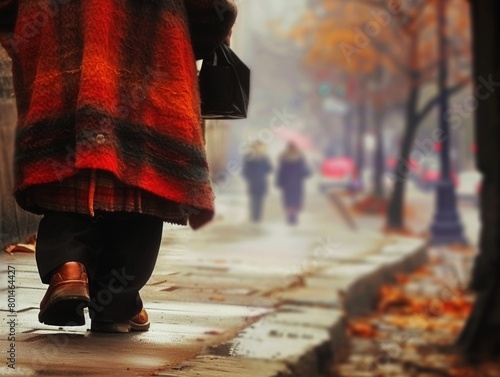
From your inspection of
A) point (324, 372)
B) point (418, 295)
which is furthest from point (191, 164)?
point (418, 295)

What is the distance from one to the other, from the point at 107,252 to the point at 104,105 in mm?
407

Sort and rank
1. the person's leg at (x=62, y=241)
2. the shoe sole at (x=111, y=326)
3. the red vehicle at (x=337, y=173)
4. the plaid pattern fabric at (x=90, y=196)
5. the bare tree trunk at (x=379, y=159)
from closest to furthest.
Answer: the plaid pattern fabric at (x=90, y=196) < the person's leg at (x=62, y=241) < the shoe sole at (x=111, y=326) < the bare tree trunk at (x=379, y=159) < the red vehicle at (x=337, y=173)

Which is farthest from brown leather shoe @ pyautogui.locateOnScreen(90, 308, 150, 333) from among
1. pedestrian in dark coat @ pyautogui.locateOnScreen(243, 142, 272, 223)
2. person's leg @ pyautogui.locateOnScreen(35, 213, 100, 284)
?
pedestrian in dark coat @ pyautogui.locateOnScreen(243, 142, 272, 223)

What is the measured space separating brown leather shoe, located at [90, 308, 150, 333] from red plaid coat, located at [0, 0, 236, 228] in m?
0.27

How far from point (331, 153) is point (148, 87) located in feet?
209

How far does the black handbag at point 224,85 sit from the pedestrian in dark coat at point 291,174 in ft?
74.0

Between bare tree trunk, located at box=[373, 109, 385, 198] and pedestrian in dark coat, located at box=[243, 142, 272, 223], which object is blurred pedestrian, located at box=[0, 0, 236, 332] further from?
bare tree trunk, located at box=[373, 109, 385, 198]

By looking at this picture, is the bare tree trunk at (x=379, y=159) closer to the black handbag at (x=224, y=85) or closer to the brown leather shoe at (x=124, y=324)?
the black handbag at (x=224, y=85)

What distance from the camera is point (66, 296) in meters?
2.63

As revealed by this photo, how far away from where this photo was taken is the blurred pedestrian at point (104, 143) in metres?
2.63

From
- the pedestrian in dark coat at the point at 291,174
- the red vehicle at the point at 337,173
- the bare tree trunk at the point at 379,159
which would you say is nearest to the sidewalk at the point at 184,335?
the pedestrian in dark coat at the point at 291,174

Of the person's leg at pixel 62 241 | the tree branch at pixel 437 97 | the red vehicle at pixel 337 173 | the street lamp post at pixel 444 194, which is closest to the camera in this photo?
the person's leg at pixel 62 241

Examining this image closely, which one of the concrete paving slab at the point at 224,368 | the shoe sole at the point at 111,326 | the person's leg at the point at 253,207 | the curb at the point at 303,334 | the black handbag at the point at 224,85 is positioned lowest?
the person's leg at the point at 253,207

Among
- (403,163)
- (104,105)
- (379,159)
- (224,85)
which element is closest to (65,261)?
(104,105)
